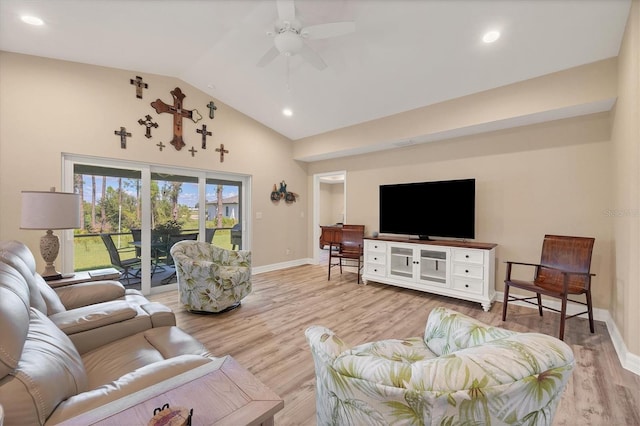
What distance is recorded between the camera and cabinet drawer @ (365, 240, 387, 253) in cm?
439

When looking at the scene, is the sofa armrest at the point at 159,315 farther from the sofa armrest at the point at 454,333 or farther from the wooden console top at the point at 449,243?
the wooden console top at the point at 449,243

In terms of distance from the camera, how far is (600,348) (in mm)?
2463

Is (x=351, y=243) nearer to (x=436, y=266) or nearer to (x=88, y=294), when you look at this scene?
(x=436, y=266)

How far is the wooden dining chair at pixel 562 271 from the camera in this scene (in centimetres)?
265

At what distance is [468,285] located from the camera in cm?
355

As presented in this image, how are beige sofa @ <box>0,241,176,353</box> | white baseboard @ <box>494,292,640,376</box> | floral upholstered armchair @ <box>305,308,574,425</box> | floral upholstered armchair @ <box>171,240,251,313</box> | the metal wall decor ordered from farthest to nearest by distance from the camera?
1. the metal wall decor
2. floral upholstered armchair @ <box>171,240,251,313</box>
3. white baseboard @ <box>494,292,640,376</box>
4. beige sofa @ <box>0,241,176,353</box>
5. floral upholstered armchair @ <box>305,308,574,425</box>

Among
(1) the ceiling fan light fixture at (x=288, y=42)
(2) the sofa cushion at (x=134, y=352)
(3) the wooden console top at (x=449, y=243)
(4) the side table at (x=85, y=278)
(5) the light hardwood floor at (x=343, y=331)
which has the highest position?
(1) the ceiling fan light fixture at (x=288, y=42)

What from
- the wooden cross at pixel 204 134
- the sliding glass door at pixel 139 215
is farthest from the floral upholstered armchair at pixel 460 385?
the wooden cross at pixel 204 134

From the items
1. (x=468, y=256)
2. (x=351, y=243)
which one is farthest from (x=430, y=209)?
(x=351, y=243)

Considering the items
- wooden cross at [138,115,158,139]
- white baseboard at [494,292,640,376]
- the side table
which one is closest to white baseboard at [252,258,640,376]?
white baseboard at [494,292,640,376]

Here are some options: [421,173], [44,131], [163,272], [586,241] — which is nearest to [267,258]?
[163,272]

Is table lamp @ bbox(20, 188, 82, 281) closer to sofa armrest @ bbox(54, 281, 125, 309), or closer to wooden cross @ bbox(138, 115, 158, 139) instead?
sofa armrest @ bbox(54, 281, 125, 309)

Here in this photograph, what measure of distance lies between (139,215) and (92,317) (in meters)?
2.79

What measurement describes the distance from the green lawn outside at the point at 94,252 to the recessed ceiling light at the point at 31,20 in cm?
241
